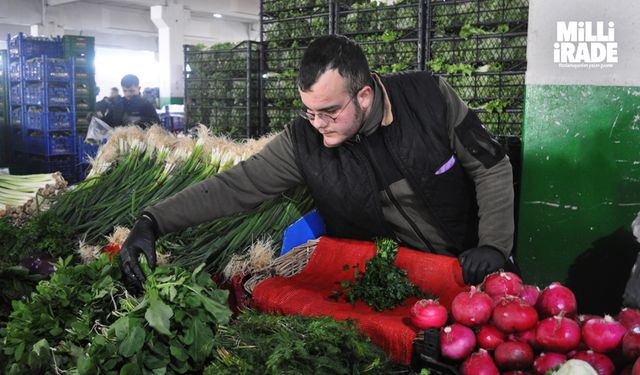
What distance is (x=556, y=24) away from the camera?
3.33 m

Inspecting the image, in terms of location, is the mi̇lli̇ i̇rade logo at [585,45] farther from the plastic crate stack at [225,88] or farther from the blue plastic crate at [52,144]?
the blue plastic crate at [52,144]

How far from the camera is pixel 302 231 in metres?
2.86

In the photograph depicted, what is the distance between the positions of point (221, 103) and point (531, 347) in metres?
5.20

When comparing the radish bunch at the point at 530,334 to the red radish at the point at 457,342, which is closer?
the radish bunch at the point at 530,334

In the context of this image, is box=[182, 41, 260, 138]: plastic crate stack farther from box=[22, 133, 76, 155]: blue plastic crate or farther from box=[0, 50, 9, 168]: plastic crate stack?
box=[0, 50, 9, 168]: plastic crate stack

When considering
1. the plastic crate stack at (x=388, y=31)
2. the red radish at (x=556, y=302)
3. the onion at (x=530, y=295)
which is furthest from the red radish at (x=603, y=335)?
the plastic crate stack at (x=388, y=31)

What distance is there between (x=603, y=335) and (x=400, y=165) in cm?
115

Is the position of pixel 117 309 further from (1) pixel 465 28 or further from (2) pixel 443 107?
(1) pixel 465 28

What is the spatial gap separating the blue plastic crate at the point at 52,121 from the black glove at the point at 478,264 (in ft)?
31.2

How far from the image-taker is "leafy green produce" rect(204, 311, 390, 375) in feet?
4.86

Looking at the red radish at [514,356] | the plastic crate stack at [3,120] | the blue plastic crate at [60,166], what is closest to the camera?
the red radish at [514,356]

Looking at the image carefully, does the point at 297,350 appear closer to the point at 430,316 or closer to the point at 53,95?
the point at 430,316

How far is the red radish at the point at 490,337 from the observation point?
5.35 feet

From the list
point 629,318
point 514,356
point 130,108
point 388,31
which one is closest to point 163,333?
point 514,356
